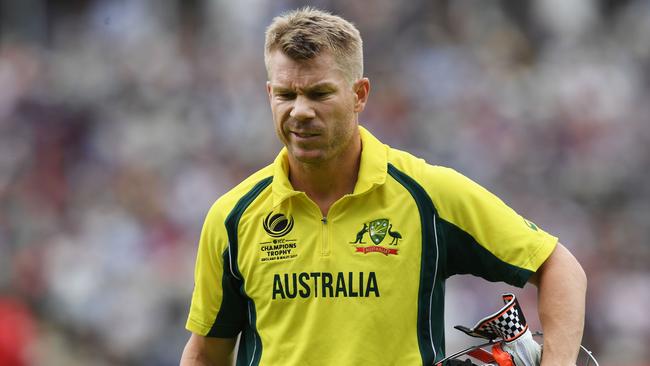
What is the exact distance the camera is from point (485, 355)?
11.8 ft

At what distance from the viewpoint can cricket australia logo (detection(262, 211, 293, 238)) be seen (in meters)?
3.64

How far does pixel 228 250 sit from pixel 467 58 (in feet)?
28.1

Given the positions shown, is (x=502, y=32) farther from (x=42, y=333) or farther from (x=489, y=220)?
(x=489, y=220)

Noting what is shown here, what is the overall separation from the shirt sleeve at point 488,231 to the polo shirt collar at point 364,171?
0.67 feet

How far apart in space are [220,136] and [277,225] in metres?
7.50

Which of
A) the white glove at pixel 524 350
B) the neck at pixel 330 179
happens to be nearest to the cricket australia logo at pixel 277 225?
the neck at pixel 330 179

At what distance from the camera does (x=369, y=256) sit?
3.54 meters

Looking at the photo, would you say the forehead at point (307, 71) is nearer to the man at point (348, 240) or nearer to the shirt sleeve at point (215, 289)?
the man at point (348, 240)

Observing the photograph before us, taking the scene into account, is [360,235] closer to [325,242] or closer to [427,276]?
[325,242]

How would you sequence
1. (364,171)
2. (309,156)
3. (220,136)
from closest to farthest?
(309,156), (364,171), (220,136)

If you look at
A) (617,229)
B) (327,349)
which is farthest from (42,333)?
(327,349)

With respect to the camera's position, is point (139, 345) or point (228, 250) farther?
point (139, 345)

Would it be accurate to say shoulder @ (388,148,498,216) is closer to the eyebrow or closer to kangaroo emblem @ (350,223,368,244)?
kangaroo emblem @ (350,223,368,244)

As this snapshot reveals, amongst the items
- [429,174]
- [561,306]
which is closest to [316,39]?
[429,174]
